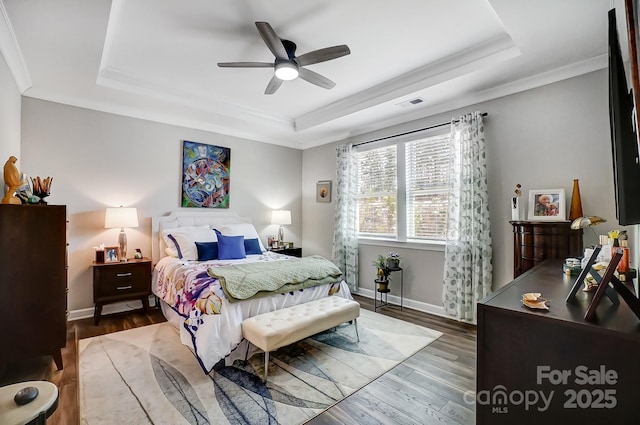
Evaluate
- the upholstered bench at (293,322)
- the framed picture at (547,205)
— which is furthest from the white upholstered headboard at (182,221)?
the framed picture at (547,205)

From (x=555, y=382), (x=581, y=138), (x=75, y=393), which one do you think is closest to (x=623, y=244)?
(x=555, y=382)

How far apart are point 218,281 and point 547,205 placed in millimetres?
3199

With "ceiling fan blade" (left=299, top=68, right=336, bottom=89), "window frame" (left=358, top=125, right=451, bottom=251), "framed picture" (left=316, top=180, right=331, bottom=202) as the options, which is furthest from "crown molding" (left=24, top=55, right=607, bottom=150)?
"ceiling fan blade" (left=299, top=68, right=336, bottom=89)

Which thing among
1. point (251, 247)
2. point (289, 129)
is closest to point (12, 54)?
point (251, 247)

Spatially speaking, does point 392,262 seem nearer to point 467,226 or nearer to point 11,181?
point 467,226

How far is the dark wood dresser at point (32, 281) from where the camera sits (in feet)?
7.39

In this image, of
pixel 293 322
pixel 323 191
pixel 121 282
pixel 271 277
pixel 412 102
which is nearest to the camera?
pixel 293 322

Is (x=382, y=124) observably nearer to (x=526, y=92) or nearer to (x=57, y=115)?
(x=526, y=92)

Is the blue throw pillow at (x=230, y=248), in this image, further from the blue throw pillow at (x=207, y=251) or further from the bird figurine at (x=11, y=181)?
the bird figurine at (x=11, y=181)

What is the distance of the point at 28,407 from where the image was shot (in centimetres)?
131

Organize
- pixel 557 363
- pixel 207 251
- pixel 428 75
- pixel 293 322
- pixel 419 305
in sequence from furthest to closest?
pixel 419 305 < pixel 207 251 < pixel 428 75 < pixel 293 322 < pixel 557 363

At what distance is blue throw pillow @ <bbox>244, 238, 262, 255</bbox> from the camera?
14.3 feet

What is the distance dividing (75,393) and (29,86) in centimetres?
318

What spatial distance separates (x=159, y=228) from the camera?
4152mm
